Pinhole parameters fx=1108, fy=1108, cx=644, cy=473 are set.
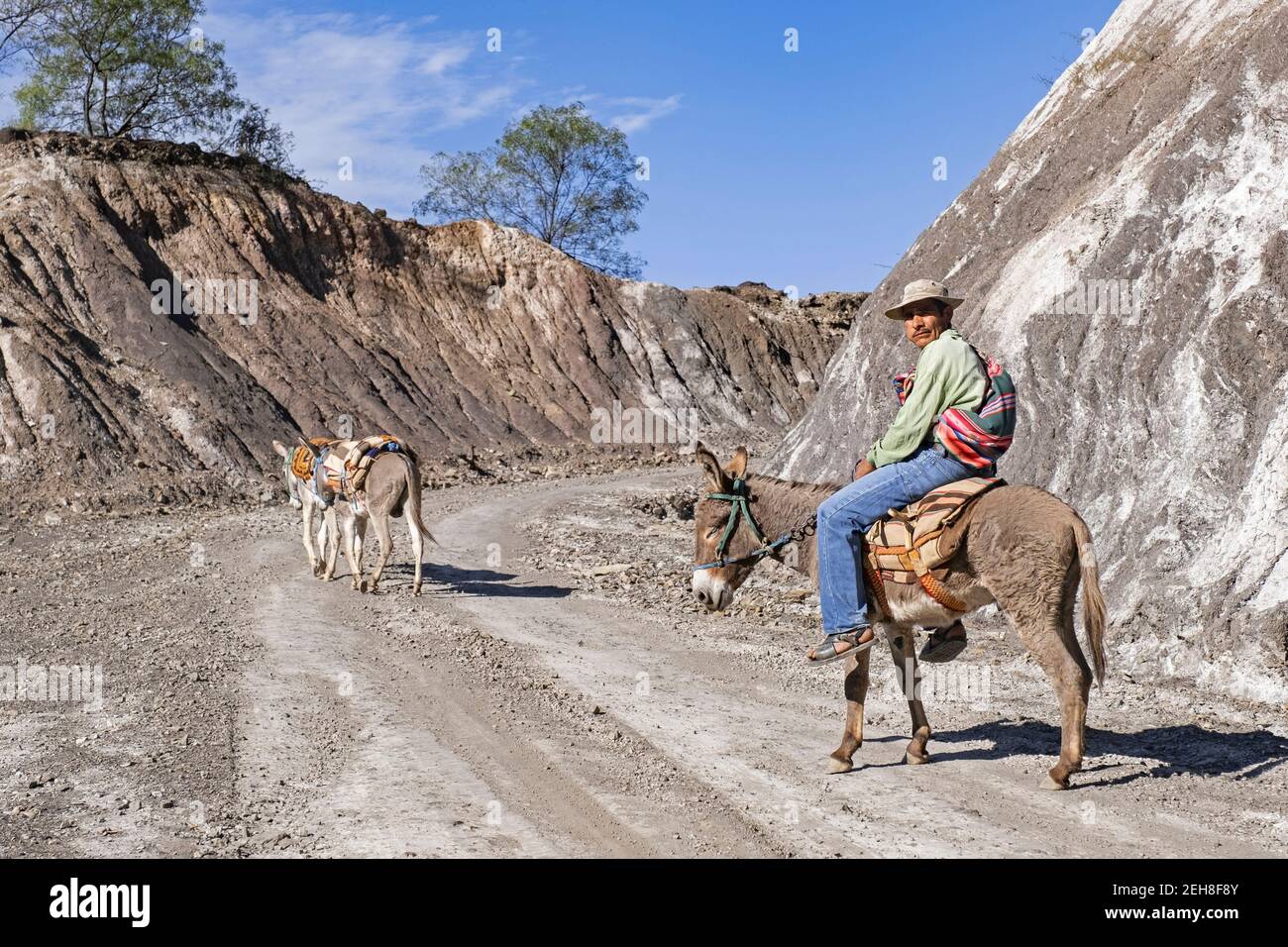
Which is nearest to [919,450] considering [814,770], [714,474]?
[714,474]

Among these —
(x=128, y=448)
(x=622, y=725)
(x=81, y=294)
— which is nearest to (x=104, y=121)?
(x=81, y=294)

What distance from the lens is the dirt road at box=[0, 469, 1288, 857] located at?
20.0 ft

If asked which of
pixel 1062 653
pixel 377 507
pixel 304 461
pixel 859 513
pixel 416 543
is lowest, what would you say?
pixel 1062 653

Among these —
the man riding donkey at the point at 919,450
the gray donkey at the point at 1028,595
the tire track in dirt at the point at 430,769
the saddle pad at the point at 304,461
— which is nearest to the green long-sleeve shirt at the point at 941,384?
the man riding donkey at the point at 919,450

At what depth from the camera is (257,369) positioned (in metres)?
35.1

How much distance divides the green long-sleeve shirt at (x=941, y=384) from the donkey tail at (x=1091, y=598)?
98 cm

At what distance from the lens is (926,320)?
23.4 feet

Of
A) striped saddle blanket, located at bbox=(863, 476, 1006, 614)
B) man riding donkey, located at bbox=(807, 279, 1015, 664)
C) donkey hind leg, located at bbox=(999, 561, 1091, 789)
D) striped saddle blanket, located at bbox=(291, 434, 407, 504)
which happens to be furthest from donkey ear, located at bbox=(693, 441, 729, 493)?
striped saddle blanket, located at bbox=(291, 434, 407, 504)

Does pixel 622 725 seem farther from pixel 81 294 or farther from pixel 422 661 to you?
pixel 81 294

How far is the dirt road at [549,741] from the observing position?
609 cm

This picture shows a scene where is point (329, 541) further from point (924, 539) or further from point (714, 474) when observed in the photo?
point (924, 539)

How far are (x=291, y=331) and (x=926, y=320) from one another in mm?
34079

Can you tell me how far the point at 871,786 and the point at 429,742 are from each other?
3075 millimetres

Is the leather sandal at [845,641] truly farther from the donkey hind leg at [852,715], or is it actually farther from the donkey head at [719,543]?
the donkey head at [719,543]
